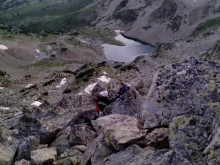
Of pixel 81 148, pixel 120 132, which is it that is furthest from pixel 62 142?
pixel 120 132

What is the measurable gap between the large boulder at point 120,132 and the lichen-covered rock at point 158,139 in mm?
516

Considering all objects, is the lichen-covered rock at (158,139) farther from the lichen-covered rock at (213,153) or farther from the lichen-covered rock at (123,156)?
the lichen-covered rock at (213,153)

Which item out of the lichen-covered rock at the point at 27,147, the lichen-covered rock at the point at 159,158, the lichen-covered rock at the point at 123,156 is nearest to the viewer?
the lichen-covered rock at the point at 159,158

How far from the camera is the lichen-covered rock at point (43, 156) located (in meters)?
18.5

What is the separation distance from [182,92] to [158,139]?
3.34 metres

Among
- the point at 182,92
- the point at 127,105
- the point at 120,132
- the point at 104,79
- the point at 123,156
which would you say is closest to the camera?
the point at 123,156

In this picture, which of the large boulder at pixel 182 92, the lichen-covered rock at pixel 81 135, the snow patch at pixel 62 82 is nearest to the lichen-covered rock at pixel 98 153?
the large boulder at pixel 182 92

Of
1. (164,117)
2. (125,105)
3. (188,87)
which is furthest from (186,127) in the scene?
(125,105)

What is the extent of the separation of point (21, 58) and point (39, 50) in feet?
90.5

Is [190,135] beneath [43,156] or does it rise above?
above

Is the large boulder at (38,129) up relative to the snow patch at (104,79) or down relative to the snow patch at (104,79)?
up

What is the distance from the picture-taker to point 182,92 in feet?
56.1

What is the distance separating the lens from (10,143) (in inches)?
867

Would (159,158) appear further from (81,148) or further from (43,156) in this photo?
(43,156)
